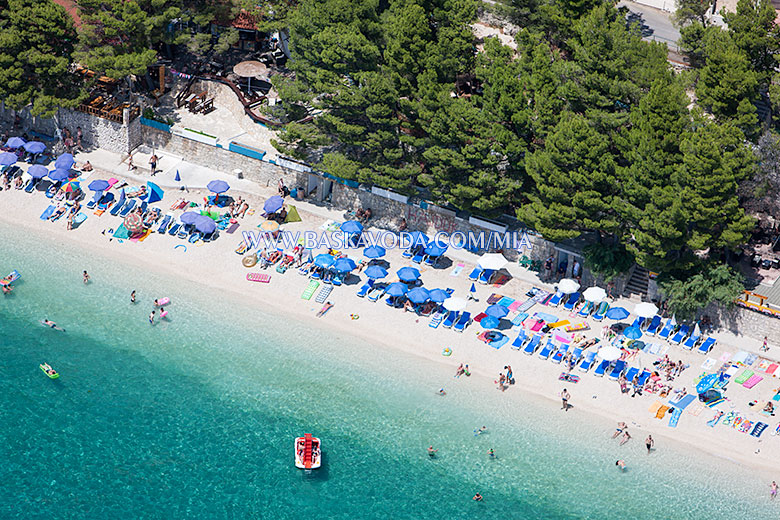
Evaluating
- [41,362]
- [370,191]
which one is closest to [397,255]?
[370,191]

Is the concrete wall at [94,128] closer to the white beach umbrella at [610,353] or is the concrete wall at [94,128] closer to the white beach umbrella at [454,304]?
the white beach umbrella at [454,304]

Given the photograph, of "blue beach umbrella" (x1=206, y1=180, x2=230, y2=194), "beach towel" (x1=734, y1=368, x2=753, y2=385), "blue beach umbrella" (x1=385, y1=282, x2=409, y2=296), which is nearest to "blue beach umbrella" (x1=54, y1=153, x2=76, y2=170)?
"blue beach umbrella" (x1=206, y1=180, x2=230, y2=194)

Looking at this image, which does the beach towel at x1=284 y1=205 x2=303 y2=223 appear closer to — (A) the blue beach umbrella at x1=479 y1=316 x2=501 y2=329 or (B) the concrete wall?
(B) the concrete wall

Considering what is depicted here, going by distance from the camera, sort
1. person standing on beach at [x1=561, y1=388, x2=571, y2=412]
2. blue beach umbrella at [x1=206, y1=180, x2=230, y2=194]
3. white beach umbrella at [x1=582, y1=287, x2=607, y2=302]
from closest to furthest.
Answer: person standing on beach at [x1=561, y1=388, x2=571, y2=412]
white beach umbrella at [x1=582, y1=287, x2=607, y2=302]
blue beach umbrella at [x1=206, y1=180, x2=230, y2=194]

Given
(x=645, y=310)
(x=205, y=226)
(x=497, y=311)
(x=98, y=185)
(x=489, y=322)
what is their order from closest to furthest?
(x=645, y=310), (x=489, y=322), (x=497, y=311), (x=205, y=226), (x=98, y=185)

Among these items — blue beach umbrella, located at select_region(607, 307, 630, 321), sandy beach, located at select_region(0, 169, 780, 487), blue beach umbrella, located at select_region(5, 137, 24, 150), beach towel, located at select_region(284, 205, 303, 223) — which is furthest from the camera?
blue beach umbrella, located at select_region(5, 137, 24, 150)

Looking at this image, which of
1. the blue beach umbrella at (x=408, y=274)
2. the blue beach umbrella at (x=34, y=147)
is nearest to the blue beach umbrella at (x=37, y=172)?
the blue beach umbrella at (x=34, y=147)

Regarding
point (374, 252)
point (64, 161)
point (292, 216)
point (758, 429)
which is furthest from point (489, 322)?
point (64, 161)

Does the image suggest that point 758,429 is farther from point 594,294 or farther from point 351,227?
point 351,227
